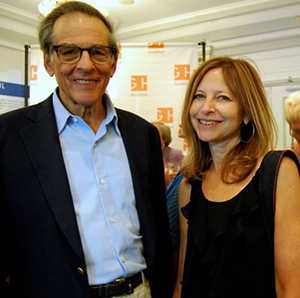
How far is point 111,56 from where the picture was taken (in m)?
1.56

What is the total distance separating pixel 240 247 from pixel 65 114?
81 cm

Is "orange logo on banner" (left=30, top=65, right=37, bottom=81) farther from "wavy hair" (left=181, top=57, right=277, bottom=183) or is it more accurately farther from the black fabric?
the black fabric

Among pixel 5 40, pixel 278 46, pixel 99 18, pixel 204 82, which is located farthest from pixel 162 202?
pixel 5 40

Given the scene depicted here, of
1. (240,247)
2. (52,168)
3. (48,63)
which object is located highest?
(48,63)

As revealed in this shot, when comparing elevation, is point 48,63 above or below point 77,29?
below

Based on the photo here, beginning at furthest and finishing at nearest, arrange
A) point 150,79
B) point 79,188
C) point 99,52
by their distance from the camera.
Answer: point 150,79 < point 99,52 < point 79,188

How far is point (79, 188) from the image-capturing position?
1385 mm

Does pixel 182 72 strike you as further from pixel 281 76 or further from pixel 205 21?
pixel 281 76

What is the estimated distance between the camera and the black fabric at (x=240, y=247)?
1.29 metres

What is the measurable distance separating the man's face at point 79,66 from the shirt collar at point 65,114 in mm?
47

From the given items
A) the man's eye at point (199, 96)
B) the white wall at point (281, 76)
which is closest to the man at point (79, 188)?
the man's eye at point (199, 96)

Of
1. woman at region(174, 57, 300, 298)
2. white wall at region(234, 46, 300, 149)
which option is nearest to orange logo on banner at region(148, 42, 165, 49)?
white wall at region(234, 46, 300, 149)

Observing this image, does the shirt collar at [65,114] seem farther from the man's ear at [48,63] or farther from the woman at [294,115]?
the woman at [294,115]

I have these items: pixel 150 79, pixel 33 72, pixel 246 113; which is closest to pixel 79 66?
pixel 246 113
